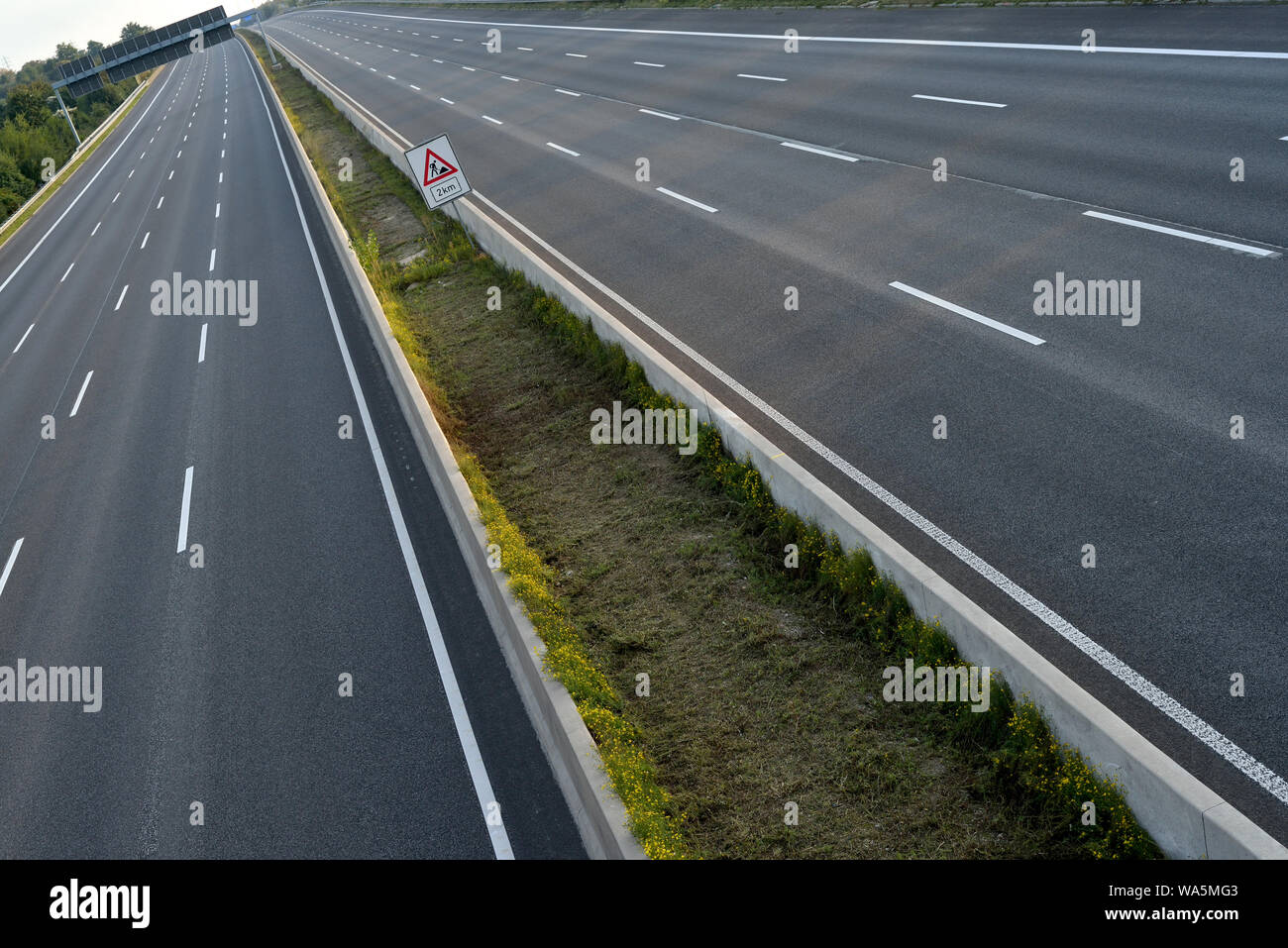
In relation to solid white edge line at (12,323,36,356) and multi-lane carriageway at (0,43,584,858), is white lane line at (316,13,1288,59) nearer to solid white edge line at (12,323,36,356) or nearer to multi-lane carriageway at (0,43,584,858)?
multi-lane carriageway at (0,43,584,858)

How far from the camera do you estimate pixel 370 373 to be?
1525 cm

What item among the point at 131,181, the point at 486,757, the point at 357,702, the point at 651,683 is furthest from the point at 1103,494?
the point at 131,181

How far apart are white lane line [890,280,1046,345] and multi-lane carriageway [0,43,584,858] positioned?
6.17 metres

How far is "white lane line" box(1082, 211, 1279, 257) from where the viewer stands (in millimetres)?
10336

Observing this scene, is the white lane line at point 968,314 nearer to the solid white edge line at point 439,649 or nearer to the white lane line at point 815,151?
the white lane line at point 815,151

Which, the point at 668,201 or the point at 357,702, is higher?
the point at 668,201

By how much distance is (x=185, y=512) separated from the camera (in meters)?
12.1

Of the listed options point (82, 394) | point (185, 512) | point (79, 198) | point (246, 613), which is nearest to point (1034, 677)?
point (246, 613)

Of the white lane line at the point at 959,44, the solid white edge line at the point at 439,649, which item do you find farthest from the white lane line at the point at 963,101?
the solid white edge line at the point at 439,649

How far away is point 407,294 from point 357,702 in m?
11.5

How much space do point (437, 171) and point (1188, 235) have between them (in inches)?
488

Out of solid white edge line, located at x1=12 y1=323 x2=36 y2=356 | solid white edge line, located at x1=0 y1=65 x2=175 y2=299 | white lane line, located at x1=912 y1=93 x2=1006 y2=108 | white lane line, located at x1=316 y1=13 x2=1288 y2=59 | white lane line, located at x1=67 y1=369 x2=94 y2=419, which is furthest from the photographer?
solid white edge line, located at x1=0 y1=65 x2=175 y2=299

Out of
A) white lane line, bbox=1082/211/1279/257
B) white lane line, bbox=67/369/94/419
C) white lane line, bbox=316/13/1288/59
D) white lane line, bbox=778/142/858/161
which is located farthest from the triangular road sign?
white lane line, bbox=316/13/1288/59
